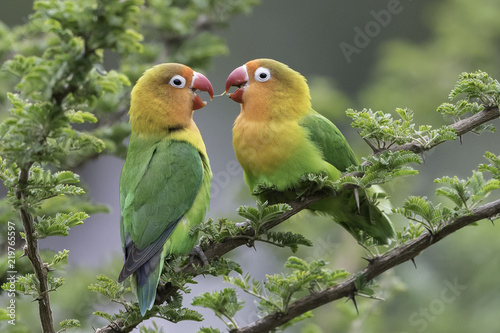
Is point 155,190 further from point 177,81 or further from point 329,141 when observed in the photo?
point 329,141

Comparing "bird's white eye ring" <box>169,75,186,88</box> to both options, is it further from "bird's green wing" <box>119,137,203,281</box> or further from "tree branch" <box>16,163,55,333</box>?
"tree branch" <box>16,163,55,333</box>

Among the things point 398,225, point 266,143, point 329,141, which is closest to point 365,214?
point 329,141

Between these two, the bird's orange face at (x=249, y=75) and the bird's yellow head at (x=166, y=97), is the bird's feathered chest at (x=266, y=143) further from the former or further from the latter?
the bird's yellow head at (x=166, y=97)

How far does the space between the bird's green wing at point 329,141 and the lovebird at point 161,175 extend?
70cm

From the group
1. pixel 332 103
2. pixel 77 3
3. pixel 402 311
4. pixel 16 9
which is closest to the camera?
pixel 77 3

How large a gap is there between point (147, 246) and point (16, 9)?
7.36 m

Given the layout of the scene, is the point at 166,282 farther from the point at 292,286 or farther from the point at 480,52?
the point at 480,52

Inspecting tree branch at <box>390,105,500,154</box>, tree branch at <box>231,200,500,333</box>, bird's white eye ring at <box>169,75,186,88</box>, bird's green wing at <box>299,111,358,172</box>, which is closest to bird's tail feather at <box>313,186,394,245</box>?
bird's green wing at <box>299,111,358,172</box>

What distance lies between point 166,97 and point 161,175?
57 cm

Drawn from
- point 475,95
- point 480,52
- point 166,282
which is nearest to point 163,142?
point 166,282

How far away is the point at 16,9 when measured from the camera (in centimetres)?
950

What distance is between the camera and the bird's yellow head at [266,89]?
384 cm

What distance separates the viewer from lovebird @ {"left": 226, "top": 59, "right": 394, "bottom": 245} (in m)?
3.72

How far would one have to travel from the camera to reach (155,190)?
12.5ft
